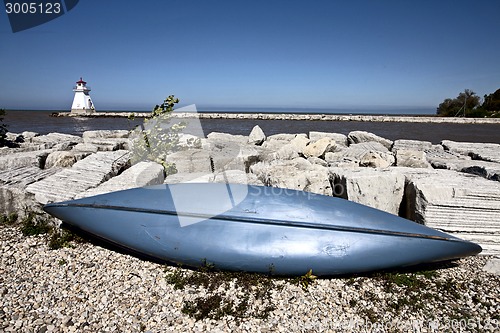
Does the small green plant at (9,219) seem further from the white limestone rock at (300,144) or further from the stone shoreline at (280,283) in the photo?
the white limestone rock at (300,144)

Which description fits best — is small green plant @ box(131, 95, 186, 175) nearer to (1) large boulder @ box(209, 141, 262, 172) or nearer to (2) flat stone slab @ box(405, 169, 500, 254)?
(1) large boulder @ box(209, 141, 262, 172)

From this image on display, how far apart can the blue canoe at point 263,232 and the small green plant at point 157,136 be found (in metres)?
2.58

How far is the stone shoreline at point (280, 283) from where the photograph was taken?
2209mm

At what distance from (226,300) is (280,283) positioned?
528 mm

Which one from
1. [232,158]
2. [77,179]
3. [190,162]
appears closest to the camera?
[77,179]

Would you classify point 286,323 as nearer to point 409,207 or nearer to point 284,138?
point 409,207

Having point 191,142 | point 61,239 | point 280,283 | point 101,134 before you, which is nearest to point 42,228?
point 61,239

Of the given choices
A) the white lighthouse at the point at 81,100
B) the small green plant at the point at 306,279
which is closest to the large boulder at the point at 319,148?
the small green plant at the point at 306,279

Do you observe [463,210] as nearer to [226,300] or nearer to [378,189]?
[378,189]

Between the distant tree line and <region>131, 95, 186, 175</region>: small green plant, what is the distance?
42882 mm

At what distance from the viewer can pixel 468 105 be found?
41.4m

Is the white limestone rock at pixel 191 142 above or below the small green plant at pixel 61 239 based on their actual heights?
above

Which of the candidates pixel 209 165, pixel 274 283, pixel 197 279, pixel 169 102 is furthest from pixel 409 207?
pixel 169 102

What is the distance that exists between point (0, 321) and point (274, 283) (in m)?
2.11
